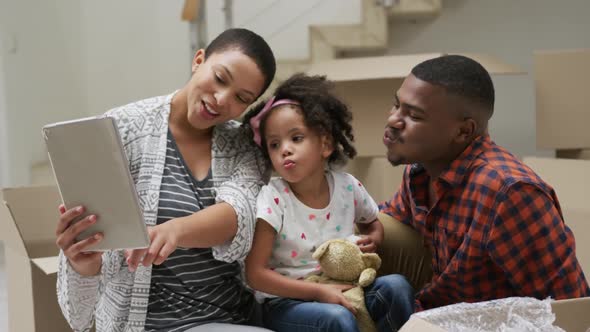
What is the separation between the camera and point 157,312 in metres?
1.29

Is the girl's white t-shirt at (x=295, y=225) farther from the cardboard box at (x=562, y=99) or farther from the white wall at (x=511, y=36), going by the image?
the white wall at (x=511, y=36)

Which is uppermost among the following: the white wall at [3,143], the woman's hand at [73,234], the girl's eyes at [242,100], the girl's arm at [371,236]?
the girl's eyes at [242,100]

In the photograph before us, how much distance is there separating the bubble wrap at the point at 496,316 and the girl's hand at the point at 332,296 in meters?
0.32

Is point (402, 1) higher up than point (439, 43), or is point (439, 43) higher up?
point (402, 1)

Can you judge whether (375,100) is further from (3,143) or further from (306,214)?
(3,143)

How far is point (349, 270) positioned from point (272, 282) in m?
0.15

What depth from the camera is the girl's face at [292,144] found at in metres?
1.34

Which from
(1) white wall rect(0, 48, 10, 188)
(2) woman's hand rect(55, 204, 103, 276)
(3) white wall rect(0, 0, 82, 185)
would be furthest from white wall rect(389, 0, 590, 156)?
(2) woman's hand rect(55, 204, 103, 276)

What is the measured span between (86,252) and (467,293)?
0.68 meters

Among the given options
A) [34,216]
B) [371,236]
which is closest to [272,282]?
[371,236]

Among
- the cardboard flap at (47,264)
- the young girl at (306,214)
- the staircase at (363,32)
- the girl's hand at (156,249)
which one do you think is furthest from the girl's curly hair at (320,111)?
the staircase at (363,32)

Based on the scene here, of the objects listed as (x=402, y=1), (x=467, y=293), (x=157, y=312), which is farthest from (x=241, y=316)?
(x=402, y=1)

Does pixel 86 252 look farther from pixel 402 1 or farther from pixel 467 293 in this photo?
pixel 402 1

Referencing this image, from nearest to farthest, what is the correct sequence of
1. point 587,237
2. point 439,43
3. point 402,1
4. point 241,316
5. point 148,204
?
1. point 148,204
2. point 241,316
3. point 587,237
4. point 402,1
5. point 439,43
